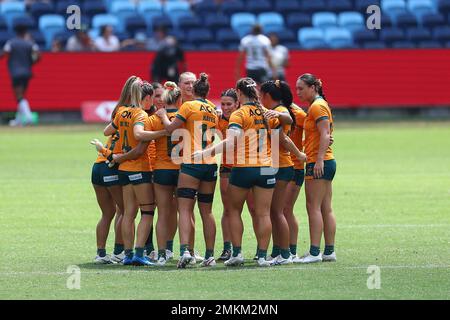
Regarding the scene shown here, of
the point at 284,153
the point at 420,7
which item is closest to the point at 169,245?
the point at 284,153

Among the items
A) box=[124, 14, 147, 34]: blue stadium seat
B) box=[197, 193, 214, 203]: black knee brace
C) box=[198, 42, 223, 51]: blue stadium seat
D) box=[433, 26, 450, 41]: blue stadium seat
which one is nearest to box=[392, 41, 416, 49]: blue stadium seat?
box=[433, 26, 450, 41]: blue stadium seat

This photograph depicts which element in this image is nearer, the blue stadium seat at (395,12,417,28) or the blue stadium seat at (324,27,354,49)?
the blue stadium seat at (324,27,354,49)

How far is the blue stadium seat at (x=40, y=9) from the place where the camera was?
3428 cm

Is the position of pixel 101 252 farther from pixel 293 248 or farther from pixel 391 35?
pixel 391 35

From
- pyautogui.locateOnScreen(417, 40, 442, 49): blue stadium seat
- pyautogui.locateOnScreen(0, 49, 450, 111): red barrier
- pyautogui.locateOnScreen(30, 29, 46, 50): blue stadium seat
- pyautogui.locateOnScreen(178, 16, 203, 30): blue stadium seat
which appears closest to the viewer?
pyautogui.locateOnScreen(0, 49, 450, 111): red barrier

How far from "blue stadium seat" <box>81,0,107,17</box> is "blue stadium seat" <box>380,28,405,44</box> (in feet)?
27.8

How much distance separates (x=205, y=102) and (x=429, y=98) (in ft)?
69.5

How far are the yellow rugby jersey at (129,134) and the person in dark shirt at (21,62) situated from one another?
57.8ft

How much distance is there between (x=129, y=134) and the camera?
13.0 metres

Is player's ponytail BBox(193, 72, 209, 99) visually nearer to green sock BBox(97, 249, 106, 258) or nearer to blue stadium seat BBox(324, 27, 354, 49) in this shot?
green sock BBox(97, 249, 106, 258)

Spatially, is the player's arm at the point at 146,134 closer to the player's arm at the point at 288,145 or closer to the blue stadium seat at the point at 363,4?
the player's arm at the point at 288,145

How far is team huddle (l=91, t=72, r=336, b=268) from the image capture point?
12742mm

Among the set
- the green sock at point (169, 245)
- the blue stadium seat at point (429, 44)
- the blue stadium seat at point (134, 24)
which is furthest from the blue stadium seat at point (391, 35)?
the green sock at point (169, 245)
